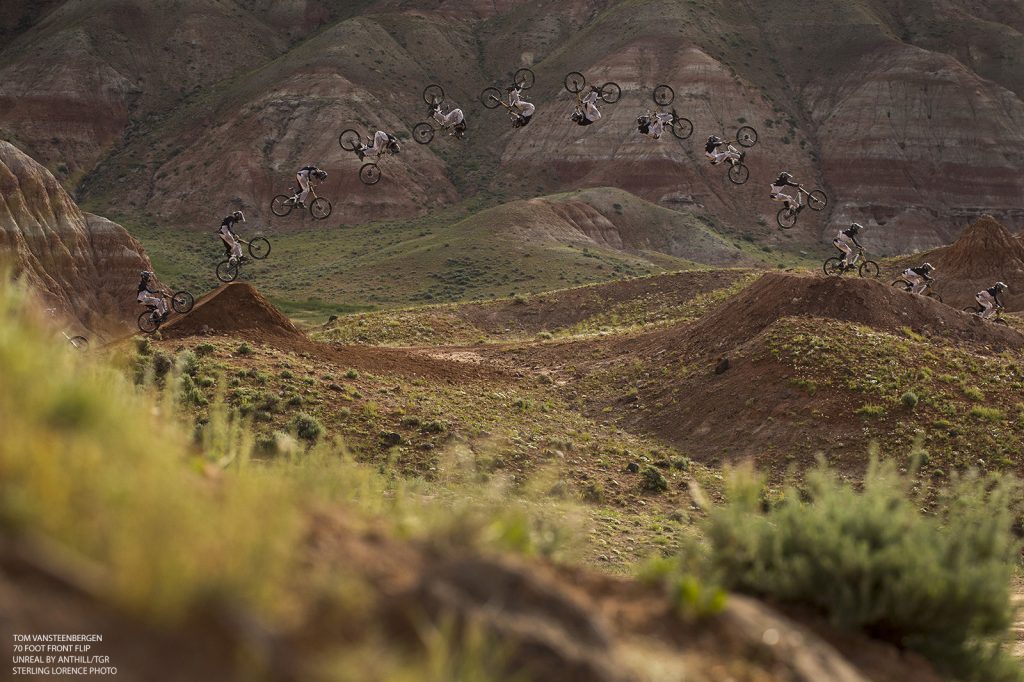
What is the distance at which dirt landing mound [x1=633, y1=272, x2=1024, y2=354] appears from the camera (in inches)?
1422

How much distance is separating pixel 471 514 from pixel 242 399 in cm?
1959

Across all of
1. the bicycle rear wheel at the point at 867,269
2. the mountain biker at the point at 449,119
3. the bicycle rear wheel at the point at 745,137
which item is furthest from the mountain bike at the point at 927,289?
the mountain biker at the point at 449,119

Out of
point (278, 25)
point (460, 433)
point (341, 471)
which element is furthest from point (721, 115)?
point (341, 471)

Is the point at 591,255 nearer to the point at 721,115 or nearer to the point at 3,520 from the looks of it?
the point at 721,115

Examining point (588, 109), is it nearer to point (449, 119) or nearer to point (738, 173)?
point (449, 119)

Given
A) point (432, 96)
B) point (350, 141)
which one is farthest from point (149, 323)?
point (432, 96)

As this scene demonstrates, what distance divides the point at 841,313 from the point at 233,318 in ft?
68.7

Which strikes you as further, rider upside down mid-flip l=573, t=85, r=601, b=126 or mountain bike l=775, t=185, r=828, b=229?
mountain bike l=775, t=185, r=828, b=229

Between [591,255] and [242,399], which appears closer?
[242,399]

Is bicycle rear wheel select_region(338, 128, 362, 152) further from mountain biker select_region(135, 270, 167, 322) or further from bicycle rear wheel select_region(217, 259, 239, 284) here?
mountain biker select_region(135, 270, 167, 322)

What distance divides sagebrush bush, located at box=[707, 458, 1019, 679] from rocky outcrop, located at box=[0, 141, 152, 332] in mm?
43950

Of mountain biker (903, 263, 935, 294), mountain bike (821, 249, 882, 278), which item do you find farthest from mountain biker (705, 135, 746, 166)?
mountain biker (903, 263, 935, 294)

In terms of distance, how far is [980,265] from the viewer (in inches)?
2168

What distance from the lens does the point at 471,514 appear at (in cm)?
705
